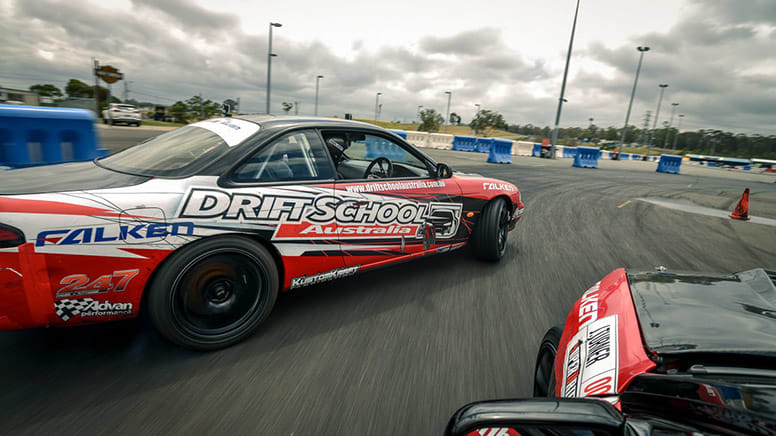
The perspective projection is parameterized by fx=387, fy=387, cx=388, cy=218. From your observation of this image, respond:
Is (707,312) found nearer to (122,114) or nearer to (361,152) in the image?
(361,152)

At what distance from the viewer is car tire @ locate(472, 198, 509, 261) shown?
13.1ft

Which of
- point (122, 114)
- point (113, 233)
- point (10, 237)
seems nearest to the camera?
point (10, 237)

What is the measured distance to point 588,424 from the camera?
879mm

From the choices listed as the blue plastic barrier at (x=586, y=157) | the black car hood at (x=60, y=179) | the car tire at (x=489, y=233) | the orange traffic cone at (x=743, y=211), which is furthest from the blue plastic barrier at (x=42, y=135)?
the blue plastic barrier at (x=586, y=157)

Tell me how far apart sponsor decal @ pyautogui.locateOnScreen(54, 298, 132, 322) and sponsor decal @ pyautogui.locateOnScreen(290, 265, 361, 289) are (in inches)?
38.3

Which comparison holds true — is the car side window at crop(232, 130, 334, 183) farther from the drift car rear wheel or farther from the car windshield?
the drift car rear wheel

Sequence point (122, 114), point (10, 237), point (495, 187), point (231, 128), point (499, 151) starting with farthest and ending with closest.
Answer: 1. point (122, 114)
2. point (499, 151)
3. point (495, 187)
4. point (231, 128)
5. point (10, 237)

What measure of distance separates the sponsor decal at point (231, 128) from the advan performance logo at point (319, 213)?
46 centimetres

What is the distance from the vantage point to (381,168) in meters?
3.66

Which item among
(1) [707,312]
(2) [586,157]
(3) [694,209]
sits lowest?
(3) [694,209]

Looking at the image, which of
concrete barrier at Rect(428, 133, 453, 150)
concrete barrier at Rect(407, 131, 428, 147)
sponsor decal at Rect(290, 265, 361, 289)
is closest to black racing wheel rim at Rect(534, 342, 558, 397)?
sponsor decal at Rect(290, 265, 361, 289)

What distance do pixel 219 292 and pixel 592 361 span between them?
2025 millimetres

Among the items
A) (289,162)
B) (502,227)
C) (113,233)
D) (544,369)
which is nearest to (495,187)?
(502,227)

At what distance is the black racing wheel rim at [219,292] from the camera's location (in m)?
2.21
